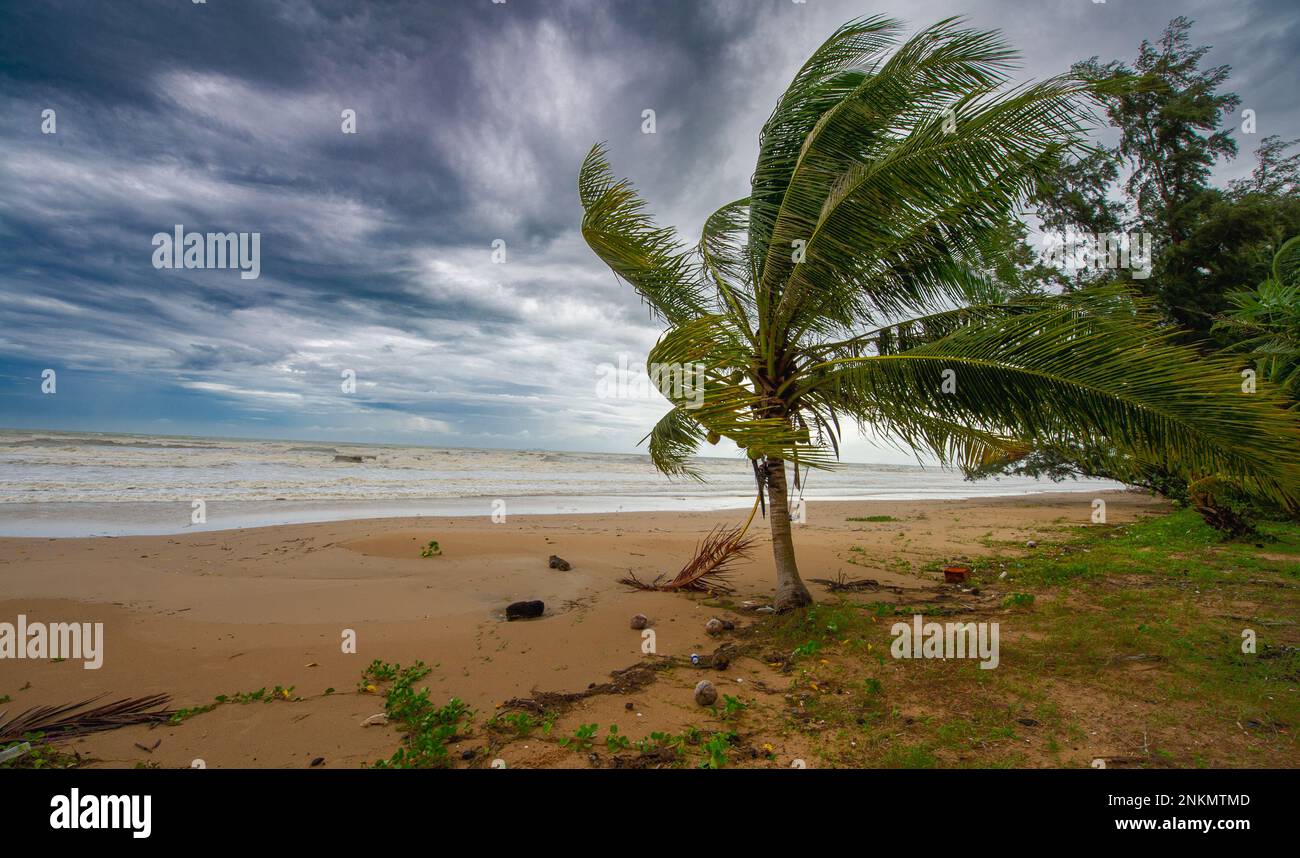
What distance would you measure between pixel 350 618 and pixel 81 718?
2.51 metres

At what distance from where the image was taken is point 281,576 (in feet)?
26.1

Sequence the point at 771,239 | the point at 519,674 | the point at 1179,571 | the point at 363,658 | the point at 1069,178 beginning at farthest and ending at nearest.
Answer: the point at 1069,178 → the point at 1179,571 → the point at 771,239 → the point at 363,658 → the point at 519,674

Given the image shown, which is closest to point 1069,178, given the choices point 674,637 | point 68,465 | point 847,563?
point 847,563

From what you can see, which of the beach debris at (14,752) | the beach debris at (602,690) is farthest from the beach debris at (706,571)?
the beach debris at (14,752)

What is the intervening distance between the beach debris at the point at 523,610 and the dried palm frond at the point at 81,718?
9.96 ft

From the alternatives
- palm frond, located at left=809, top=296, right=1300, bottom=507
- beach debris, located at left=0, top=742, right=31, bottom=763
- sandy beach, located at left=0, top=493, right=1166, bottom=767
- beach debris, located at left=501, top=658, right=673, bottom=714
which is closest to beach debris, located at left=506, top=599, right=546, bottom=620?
sandy beach, located at left=0, top=493, right=1166, bottom=767

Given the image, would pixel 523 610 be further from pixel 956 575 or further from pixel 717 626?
pixel 956 575

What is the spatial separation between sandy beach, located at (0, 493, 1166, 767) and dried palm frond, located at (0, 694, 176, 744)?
0.46 ft

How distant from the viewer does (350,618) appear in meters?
6.18

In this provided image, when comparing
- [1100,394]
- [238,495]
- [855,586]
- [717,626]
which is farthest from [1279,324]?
[238,495]

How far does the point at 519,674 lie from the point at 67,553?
1000cm

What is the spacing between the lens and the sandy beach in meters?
3.72

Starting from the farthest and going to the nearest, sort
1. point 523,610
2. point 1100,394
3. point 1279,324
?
point 523,610 < point 1279,324 < point 1100,394

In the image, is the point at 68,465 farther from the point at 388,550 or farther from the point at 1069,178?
the point at 1069,178
